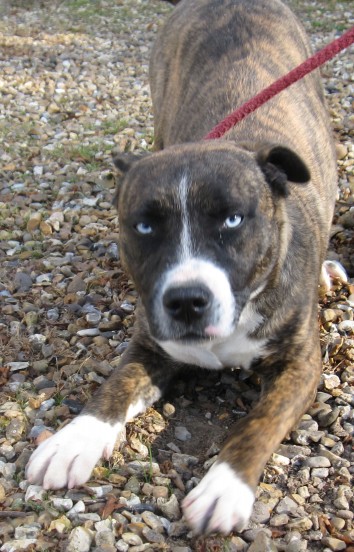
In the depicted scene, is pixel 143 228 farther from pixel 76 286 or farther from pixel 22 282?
pixel 22 282

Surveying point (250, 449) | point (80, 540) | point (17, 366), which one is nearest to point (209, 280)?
point (250, 449)

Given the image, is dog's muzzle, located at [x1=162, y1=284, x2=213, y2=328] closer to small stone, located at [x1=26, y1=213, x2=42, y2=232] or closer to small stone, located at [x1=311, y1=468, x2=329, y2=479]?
small stone, located at [x1=311, y1=468, x2=329, y2=479]

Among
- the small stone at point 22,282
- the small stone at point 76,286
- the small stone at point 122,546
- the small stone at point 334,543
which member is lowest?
the small stone at point 22,282

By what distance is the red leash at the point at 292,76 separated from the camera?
10.8 feet

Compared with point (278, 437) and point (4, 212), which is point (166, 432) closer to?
point (278, 437)

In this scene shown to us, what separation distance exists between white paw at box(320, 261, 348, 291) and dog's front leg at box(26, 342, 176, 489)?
1.08 meters

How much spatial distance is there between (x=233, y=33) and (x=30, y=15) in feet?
22.2

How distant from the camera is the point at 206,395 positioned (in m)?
3.53

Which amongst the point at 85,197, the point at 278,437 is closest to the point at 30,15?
the point at 85,197

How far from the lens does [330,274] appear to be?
13.9 feet

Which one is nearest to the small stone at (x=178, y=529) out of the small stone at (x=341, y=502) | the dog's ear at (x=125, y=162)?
the small stone at (x=341, y=502)

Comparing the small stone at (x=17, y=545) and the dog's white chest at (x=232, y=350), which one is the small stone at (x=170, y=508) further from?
the dog's white chest at (x=232, y=350)

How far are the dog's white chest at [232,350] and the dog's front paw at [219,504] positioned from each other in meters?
0.64

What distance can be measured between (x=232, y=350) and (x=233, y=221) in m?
0.70
